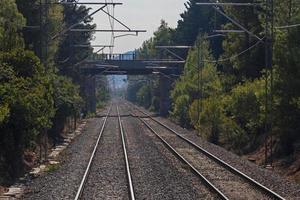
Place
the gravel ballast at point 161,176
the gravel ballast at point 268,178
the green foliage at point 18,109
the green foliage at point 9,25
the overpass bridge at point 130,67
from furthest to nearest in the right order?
the overpass bridge at point 130,67, the green foliage at point 9,25, the green foliage at point 18,109, the gravel ballast at point 268,178, the gravel ballast at point 161,176

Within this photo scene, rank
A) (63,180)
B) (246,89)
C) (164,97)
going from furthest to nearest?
(164,97) → (246,89) → (63,180)

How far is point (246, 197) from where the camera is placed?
21.1 meters

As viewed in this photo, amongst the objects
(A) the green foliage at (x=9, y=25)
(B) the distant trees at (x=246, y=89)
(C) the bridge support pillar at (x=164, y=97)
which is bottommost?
(C) the bridge support pillar at (x=164, y=97)

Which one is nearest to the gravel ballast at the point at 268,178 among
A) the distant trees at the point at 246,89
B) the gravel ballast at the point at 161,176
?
the gravel ballast at the point at 161,176

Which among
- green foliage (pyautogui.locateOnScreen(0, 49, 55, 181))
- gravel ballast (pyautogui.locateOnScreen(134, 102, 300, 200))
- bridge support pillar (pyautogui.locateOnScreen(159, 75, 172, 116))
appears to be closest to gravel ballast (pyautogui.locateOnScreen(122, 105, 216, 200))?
gravel ballast (pyautogui.locateOnScreen(134, 102, 300, 200))

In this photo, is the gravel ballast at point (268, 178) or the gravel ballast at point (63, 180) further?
the gravel ballast at point (268, 178)

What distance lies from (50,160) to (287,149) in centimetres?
1219

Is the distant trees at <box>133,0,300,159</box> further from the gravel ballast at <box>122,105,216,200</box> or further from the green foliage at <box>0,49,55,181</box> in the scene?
the green foliage at <box>0,49,55,181</box>

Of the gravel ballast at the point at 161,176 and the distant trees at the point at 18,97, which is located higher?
the distant trees at the point at 18,97

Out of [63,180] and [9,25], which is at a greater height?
[9,25]

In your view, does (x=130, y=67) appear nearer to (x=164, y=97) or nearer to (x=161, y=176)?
(x=164, y=97)

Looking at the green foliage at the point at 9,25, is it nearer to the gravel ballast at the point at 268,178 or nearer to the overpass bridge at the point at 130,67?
the gravel ballast at the point at 268,178

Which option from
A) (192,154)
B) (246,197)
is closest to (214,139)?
(192,154)

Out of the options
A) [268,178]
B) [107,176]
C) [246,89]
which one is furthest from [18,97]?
[246,89]
